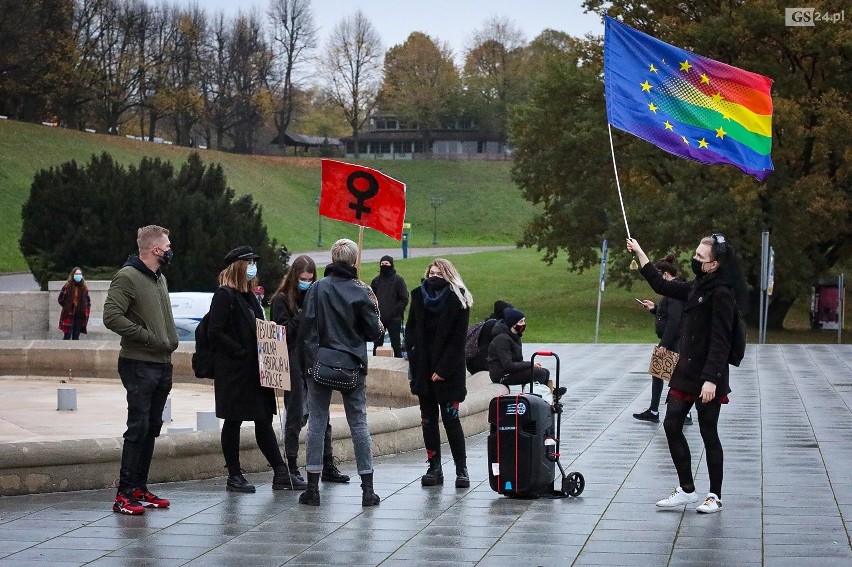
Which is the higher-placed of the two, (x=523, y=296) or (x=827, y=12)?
(x=827, y=12)

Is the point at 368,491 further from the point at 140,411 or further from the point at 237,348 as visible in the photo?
the point at 140,411

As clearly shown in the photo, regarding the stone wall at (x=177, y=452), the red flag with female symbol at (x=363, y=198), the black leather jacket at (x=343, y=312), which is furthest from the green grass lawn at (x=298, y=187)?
the black leather jacket at (x=343, y=312)

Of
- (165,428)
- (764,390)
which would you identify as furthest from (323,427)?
(764,390)

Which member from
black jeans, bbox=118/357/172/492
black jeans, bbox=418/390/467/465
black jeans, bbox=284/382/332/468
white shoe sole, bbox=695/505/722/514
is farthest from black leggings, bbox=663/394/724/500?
black jeans, bbox=118/357/172/492

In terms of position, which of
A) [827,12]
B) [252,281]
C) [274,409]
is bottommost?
[274,409]

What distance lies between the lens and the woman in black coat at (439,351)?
9.87 meters

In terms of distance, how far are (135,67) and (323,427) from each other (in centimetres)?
9199

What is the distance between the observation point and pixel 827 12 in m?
37.8

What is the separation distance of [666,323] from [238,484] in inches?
234

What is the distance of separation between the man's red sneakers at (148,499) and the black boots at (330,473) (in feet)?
5.24

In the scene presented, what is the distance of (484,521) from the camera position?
342 inches

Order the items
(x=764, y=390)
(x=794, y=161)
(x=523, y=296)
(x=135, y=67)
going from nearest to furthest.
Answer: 1. (x=764, y=390)
2. (x=794, y=161)
3. (x=523, y=296)
4. (x=135, y=67)

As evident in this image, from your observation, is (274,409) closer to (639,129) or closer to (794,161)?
(639,129)

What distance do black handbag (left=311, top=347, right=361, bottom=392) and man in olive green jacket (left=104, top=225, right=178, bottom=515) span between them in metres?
0.96
